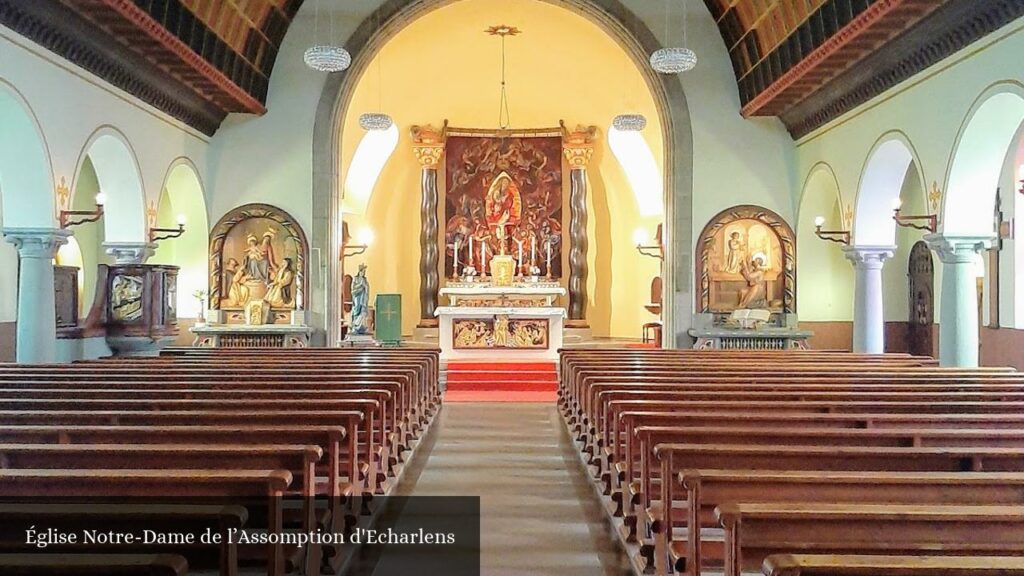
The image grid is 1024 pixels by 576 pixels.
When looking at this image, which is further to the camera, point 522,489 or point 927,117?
point 927,117

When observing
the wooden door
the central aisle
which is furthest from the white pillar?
the central aisle

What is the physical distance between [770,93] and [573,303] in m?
7.98

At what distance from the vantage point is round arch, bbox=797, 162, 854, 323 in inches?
576

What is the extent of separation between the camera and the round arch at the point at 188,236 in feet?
46.8

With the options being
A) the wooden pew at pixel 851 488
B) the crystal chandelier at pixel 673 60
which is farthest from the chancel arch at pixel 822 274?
the wooden pew at pixel 851 488

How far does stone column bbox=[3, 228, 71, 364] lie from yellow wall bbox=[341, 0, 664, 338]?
309 inches

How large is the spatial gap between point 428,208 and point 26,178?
10.8 meters

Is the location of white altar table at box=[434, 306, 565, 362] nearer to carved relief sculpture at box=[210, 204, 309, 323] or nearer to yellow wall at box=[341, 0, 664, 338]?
carved relief sculpture at box=[210, 204, 309, 323]

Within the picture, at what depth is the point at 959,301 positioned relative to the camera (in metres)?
9.80

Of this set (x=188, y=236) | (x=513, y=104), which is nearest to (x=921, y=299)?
(x=513, y=104)

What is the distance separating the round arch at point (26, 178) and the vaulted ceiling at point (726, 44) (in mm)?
1039

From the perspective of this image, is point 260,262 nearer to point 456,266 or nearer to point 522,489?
point 456,266

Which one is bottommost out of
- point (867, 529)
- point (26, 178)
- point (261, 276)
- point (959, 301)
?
point (867, 529)

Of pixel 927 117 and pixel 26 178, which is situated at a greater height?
pixel 927 117
